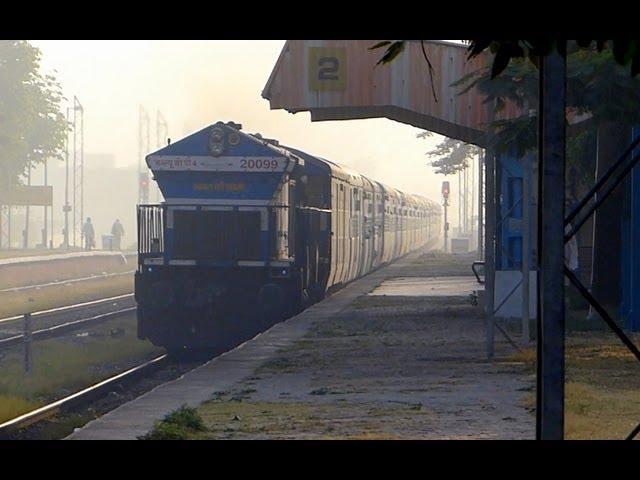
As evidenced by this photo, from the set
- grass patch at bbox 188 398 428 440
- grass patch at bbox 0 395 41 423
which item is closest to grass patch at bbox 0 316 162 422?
grass patch at bbox 0 395 41 423

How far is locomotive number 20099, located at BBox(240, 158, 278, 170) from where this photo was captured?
26328 millimetres

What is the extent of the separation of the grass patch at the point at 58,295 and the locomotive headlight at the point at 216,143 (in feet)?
43.9

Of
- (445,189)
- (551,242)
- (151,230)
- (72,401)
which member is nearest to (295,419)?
(72,401)

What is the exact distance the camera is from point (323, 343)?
24141 mm

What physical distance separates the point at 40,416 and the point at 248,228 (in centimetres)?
882

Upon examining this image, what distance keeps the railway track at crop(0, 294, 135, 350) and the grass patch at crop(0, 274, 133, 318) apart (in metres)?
1.34

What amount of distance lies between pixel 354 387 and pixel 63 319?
1946 centimetres

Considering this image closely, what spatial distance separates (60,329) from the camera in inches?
1260

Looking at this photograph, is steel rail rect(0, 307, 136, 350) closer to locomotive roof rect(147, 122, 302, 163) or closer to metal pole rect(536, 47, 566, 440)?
locomotive roof rect(147, 122, 302, 163)

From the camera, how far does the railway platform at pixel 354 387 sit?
46.5 feet

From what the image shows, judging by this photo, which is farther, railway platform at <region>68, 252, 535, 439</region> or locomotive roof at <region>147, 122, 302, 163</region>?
locomotive roof at <region>147, 122, 302, 163</region>

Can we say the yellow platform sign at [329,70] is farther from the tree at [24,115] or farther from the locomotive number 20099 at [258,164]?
the tree at [24,115]
